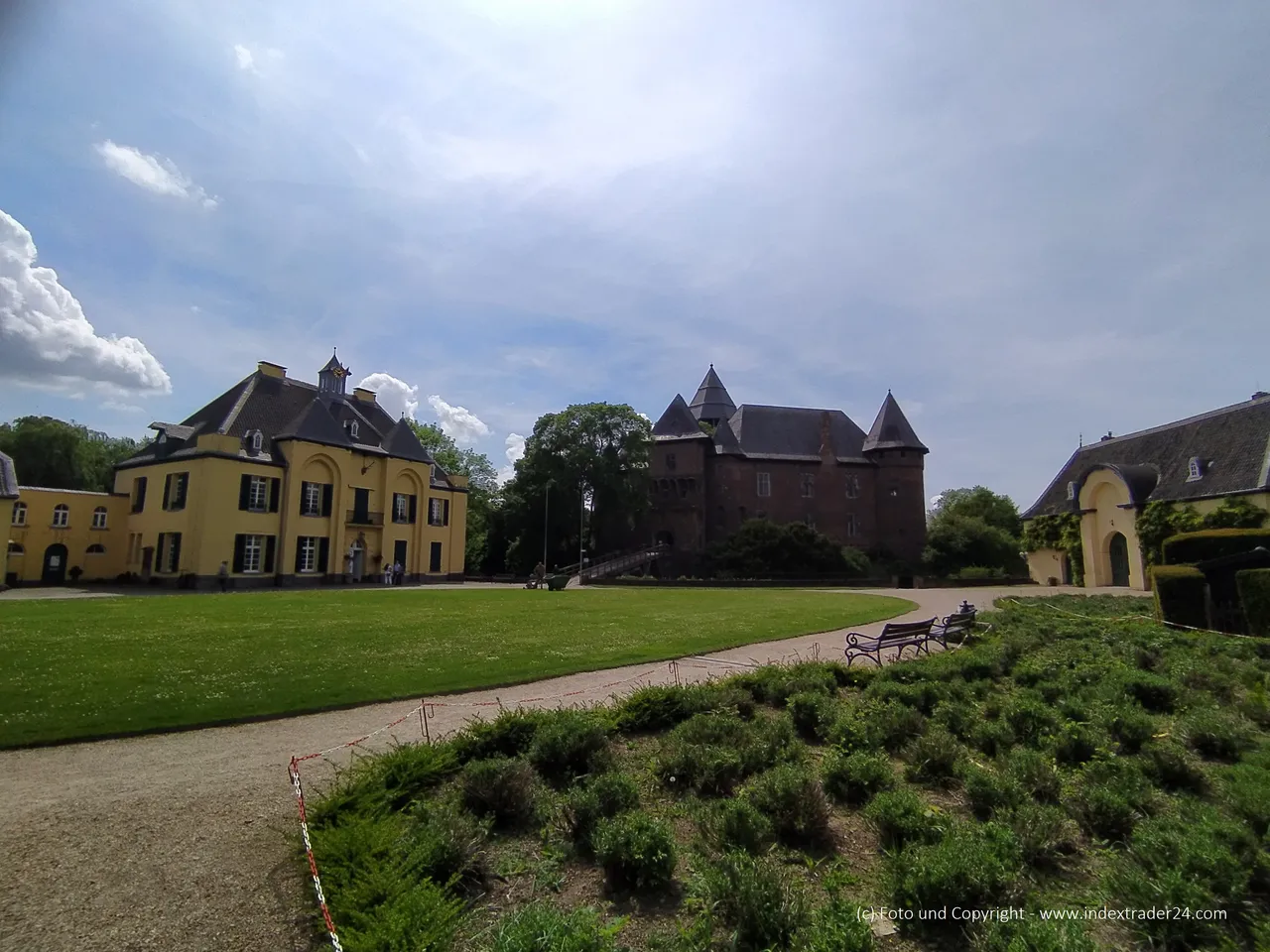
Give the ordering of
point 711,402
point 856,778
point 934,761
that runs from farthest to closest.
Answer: point 711,402, point 934,761, point 856,778

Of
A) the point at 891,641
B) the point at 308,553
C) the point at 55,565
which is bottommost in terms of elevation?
the point at 891,641

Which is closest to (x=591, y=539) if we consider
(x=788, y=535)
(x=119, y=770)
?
(x=788, y=535)

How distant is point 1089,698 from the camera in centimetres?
924

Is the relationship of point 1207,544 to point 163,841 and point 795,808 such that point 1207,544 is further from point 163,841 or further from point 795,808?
point 163,841

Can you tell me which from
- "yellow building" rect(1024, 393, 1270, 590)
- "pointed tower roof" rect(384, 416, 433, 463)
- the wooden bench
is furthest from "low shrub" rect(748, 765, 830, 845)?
"pointed tower roof" rect(384, 416, 433, 463)

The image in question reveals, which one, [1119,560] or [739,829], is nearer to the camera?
[739,829]

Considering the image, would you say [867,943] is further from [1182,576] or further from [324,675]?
[1182,576]

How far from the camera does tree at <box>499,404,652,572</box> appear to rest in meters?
56.7

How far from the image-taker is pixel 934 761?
6902 mm

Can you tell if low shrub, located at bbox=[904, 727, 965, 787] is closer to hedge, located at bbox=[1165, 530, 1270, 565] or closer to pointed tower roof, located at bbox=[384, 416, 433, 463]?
hedge, located at bbox=[1165, 530, 1270, 565]

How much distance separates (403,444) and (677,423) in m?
26.9

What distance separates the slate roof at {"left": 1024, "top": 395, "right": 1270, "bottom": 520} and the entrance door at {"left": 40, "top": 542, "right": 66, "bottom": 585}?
6233cm

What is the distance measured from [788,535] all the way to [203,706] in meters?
46.1

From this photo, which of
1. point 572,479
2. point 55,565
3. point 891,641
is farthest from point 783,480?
point 55,565
